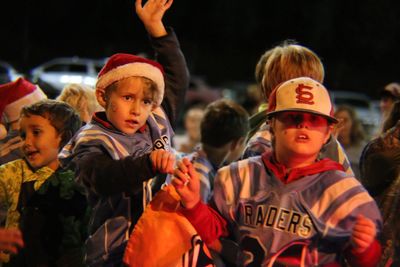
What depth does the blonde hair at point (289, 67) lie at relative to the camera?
3.81m

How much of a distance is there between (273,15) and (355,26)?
5.60 m

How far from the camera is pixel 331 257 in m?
2.97

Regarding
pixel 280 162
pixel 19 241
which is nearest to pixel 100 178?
pixel 19 241

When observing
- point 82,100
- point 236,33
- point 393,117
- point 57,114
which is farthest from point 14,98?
point 236,33

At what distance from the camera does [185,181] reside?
2920 millimetres

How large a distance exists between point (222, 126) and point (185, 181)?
2.57 metres

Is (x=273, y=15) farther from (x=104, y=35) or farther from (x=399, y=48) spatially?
(x=104, y=35)

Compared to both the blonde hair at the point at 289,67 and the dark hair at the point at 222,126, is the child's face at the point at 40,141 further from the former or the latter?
the dark hair at the point at 222,126

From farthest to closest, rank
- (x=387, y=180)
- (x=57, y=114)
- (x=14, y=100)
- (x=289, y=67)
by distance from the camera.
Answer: (x=14, y=100)
(x=57, y=114)
(x=387, y=180)
(x=289, y=67)

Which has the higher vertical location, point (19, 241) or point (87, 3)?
point (87, 3)

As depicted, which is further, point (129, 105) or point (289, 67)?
point (289, 67)

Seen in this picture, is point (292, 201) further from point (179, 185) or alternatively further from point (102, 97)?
point (102, 97)

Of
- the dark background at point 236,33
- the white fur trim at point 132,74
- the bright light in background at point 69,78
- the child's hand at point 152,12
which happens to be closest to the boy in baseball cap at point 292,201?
the white fur trim at point 132,74

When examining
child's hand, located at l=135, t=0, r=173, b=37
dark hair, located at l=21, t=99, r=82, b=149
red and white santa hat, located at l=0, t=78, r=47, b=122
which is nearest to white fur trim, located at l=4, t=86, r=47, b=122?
red and white santa hat, located at l=0, t=78, r=47, b=122
